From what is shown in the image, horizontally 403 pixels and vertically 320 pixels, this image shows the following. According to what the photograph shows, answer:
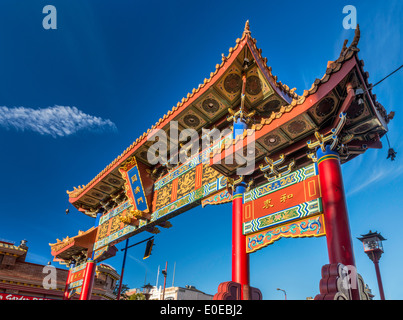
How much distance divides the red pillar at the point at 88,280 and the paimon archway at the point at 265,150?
4.47m

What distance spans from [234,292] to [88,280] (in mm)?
10258

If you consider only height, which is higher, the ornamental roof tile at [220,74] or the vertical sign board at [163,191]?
the ornamental roof tile at [220,74]

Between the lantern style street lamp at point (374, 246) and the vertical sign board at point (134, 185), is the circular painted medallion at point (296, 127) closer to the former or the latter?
the vertical sign board at point (134, 185)

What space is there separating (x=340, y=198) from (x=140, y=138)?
706 cm

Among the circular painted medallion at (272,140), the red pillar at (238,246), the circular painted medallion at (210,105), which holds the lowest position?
the red pillar at (238,246)

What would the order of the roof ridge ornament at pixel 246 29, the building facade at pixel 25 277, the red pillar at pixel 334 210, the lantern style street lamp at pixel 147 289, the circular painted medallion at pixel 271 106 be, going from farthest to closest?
the lantern style street lamp at pixel 147 289
the building facade at pixel 25 277
the circular painted medallion at pixel 271 106
the roof ridge ornament at pixel 246 29
the red pillar at pixel 334 210

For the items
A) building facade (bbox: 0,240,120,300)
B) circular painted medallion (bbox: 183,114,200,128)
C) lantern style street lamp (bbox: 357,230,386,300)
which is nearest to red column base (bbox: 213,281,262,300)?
Answer: circular painted medallion (bbox: 183,114,200,128)

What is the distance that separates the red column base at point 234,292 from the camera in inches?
189

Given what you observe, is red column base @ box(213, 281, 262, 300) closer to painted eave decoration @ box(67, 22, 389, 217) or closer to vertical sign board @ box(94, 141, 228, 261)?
painted eave decoration @ box(67, 22, 389, 217)

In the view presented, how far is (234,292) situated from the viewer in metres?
5.05

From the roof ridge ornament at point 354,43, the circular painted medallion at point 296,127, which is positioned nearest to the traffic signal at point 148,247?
the circular painted medallion at point 296,127

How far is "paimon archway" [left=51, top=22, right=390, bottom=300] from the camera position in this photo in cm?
497

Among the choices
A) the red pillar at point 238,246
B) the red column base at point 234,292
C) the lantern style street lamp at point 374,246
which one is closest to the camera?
the red column base at point 234,292
